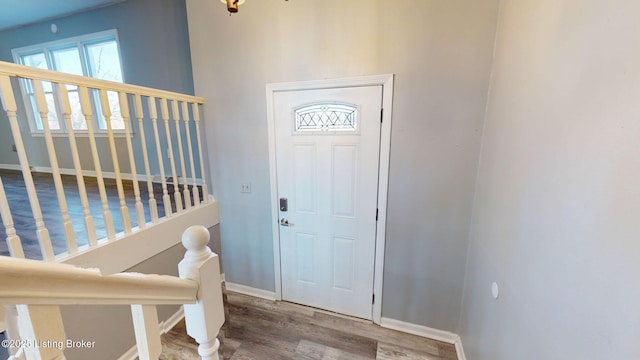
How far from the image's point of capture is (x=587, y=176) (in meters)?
0.79

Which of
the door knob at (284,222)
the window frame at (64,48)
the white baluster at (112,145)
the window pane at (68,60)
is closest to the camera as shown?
the white baluster at (112,145)

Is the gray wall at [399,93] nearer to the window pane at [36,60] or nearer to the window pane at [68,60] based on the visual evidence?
the window pane at [68,60]

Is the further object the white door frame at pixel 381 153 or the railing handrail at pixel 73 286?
the white door frame at pixel 381 153

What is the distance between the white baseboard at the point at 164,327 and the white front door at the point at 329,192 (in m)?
1.06

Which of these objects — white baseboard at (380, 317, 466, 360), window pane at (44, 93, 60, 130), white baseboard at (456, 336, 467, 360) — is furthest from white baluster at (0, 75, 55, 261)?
window pane at (44, 93, 60, 130)

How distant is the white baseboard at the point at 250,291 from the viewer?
106 inches

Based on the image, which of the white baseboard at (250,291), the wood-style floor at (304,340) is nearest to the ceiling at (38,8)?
the white baseboard at (250,291)

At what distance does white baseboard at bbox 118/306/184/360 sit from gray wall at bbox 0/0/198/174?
2.77 m

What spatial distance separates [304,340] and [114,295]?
1983 millimetres

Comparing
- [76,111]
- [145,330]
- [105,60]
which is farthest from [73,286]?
[76,111]

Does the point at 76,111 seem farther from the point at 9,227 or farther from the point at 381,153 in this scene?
the point at 381,153

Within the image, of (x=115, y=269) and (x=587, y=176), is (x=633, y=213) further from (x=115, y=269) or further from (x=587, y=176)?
(x=115, y=269)

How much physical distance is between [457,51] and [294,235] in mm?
1994

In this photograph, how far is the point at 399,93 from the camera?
6.35 ft
